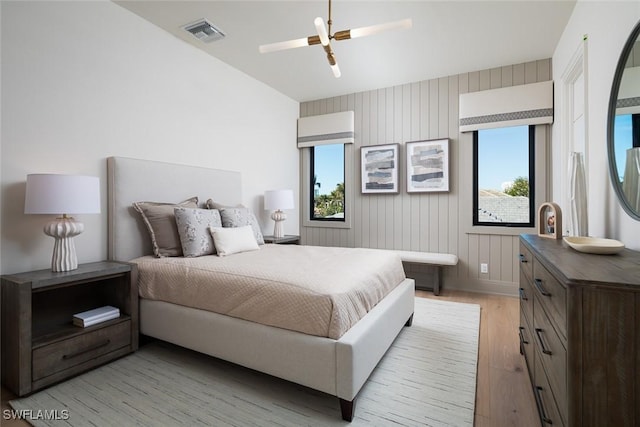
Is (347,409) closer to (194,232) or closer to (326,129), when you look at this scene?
(194,232)

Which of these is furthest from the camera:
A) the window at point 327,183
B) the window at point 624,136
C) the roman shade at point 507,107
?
the window at point 327,183

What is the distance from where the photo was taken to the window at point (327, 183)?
4801 millimetres

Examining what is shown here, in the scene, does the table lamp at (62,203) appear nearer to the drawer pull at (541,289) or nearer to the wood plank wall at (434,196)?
the drawer pull at (541,289)

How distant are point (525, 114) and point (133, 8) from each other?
13.4 feet

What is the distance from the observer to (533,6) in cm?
255

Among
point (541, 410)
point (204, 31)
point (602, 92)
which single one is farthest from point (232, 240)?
point (602, 92)

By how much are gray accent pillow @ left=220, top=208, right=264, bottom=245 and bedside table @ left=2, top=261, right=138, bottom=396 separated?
0.94 m

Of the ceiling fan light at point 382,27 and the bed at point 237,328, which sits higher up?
the ceiling fan light at point 382,27

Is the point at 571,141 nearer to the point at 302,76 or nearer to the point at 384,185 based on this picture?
the point at 384,185

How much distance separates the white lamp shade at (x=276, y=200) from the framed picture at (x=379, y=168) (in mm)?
1197

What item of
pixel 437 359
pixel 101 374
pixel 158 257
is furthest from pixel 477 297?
pixel 101 374

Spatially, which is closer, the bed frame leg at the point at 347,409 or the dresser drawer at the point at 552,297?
the dresser drawer at the point at 552,297

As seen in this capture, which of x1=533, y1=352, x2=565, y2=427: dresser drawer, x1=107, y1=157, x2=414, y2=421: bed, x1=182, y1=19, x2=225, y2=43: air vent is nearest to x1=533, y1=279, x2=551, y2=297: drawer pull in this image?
x1=533, y1=352, x2=565, y2=427: dresser drawer

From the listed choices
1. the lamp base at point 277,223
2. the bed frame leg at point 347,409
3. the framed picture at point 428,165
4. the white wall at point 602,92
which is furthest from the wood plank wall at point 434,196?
the bed frame leg at point 347,409
